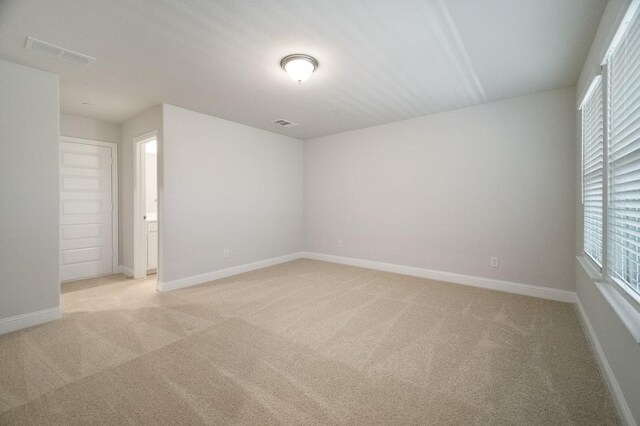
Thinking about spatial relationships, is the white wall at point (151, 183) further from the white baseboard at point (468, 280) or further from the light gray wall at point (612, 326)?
the light gray wall at point (612, 326)

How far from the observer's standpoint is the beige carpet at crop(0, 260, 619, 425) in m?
1.57

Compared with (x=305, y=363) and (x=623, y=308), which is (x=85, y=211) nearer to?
(x=305, y=363)

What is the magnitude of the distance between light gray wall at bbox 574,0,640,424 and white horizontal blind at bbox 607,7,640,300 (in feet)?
0.55

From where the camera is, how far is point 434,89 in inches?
130

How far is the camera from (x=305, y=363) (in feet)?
6.71

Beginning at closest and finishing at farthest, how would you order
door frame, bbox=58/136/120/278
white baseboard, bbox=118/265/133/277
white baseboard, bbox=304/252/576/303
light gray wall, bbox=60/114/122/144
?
white baseboard, bbox=304/252/576/303
light gray wall, bbox=60/114/122/144
white baseboard, bbox=118/265/133/277
door frame, bbox=58/136/120/278

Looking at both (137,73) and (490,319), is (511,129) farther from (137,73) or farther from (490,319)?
(137,73)

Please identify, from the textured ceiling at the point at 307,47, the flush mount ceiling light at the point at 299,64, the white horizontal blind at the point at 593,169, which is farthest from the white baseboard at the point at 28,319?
the white horizontal blind at the point at 593,169

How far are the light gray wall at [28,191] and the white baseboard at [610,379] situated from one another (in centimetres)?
468

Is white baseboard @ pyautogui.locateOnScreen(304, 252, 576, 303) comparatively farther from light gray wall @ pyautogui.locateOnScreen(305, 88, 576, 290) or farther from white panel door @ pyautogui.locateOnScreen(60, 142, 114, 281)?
white panel door @ pyautogui.locateOnScreen(60, 142, 114, 281)

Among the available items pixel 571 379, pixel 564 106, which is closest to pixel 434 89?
pixel 564 106

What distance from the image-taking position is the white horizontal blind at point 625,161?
1482 millimetres

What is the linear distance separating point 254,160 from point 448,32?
3.62 metres

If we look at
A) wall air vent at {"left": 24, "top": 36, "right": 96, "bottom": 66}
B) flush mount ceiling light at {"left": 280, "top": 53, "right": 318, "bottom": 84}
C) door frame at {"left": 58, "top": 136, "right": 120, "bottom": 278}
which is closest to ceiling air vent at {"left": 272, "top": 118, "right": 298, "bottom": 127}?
flush mount ceiling light at {"left": 280, "top": 53, "right": 318, "bottom": 84}
